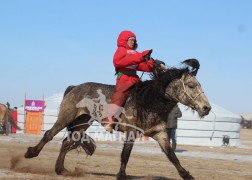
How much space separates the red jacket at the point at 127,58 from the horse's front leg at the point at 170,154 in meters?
1.12

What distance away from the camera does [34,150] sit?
9281 mm

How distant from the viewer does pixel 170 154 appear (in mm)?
7984

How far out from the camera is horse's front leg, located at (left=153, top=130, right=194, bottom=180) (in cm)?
786

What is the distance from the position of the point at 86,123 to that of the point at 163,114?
74.9 inches

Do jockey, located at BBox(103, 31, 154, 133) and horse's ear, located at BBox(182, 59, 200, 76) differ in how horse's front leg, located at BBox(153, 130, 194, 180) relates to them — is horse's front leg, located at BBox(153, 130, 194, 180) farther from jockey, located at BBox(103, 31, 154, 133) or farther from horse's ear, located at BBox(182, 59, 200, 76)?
horse's ear, located at BBox(182, 59, 200, 76)

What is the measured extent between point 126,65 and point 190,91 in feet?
3.75

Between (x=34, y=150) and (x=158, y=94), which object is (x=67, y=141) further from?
(x=158, y=94)

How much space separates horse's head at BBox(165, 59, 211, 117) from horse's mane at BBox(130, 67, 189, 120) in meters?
0.08

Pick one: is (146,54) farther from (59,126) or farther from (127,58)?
(59,126)

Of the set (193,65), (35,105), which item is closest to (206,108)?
(193,65)

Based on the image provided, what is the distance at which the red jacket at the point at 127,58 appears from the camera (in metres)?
8.21

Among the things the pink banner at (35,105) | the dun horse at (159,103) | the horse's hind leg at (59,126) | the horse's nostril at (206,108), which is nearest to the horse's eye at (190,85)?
the dun horse at (159,103)

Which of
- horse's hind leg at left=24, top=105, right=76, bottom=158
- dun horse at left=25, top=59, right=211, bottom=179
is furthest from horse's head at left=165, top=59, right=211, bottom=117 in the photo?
horse's hind leg at left=24, top=105, right=76, bottom=158

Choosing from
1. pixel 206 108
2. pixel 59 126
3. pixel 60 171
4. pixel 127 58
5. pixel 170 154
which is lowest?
pixel 60 171
